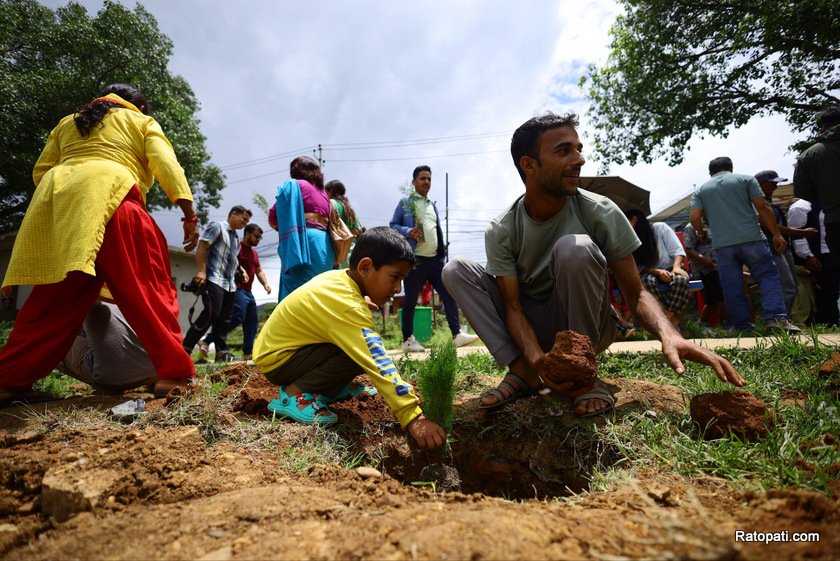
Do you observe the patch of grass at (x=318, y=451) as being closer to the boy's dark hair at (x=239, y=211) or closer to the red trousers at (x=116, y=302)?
the red trousers at (x=116, y=302)

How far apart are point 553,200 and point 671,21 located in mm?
13579

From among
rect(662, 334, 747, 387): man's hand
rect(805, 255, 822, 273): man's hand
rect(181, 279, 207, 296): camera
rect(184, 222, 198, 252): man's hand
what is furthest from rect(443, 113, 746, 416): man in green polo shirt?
rect(805, 255, 822, 273): man's hand

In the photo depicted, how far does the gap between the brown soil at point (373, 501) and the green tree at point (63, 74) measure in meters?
15.0

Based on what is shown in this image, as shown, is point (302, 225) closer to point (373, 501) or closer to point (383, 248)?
point (383, 248)

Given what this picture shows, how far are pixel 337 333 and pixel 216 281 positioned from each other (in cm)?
372

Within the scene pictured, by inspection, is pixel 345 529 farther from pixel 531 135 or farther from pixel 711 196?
pixel 711 196

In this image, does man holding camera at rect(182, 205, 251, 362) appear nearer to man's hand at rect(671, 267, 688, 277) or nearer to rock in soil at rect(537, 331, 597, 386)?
rock in soil at rect(537, 331, 597, 386)

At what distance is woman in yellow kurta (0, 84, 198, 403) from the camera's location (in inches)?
89.5

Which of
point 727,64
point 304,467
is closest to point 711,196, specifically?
point 304,467

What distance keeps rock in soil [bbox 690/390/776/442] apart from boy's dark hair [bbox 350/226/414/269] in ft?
4.91

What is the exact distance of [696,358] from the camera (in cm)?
189

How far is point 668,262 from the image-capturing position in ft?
17.3

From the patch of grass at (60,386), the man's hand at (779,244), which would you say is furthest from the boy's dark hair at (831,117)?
the patch of grass at (60,386)

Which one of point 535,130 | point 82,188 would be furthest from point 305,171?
point 535,130
